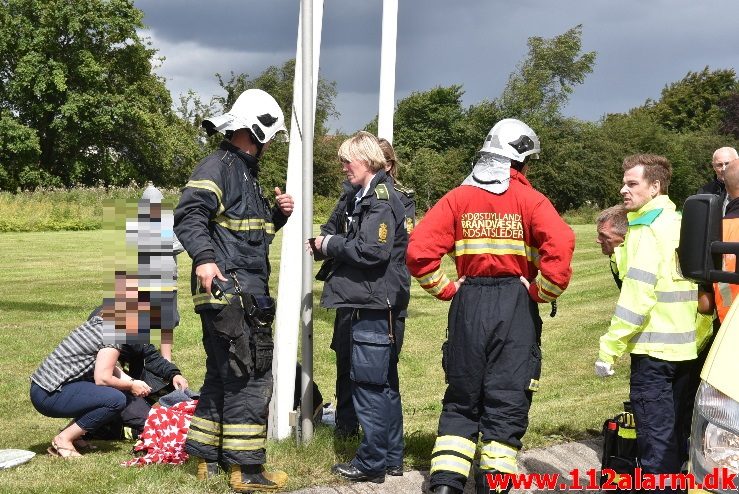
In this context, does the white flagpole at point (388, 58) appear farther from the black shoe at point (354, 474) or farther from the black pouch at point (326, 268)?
the black shoe at point (354, 474)

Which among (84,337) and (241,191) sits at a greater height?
(241,191)

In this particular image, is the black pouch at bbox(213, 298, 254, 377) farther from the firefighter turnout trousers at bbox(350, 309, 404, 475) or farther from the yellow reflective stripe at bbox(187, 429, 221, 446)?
the firefighter turnout trousers at bbox(350, 309, 404, 475)

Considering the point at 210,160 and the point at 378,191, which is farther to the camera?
the point at 378,191

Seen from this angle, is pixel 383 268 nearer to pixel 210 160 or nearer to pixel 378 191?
pixel 378 191

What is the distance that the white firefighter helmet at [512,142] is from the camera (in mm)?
5289

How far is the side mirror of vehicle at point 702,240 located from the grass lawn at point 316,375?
2.60 m

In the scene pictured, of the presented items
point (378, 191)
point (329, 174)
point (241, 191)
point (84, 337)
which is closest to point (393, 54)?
point (378, 191)

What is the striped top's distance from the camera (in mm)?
6285

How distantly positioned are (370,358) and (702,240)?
2281 mm

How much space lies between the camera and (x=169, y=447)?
238 inches

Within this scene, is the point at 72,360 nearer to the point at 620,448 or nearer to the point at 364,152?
the point at 364,152

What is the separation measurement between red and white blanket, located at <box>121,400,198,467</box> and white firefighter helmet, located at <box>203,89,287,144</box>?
1.99 metres

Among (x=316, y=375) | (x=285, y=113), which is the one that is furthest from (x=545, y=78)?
(x=316, y=375)

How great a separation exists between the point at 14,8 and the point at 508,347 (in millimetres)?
60611
